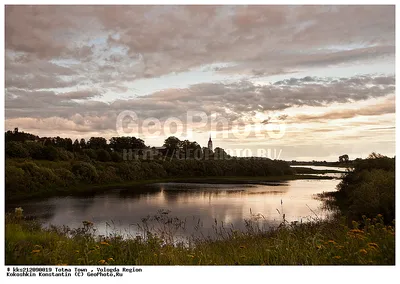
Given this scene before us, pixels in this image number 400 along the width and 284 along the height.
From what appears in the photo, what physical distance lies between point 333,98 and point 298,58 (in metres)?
0.94

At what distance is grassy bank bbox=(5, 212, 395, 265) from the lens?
5137mm

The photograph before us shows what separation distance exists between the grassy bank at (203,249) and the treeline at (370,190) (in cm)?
47

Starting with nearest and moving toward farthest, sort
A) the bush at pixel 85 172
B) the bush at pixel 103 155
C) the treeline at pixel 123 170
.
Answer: the treeline at pixel 123 170, the bush at pixel 85 172, the bush at pixel 103 155

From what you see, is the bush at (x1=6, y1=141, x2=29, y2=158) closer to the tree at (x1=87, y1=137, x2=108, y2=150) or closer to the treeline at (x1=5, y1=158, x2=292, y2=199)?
the treeline at (x1=5, y1=158, x2=292, y2=199)

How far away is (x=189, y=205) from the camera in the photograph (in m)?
7.33

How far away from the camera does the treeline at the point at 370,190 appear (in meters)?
6.04

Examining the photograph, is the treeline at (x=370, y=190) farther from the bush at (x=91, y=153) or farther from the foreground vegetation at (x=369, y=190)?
the bush at (x=91, y=153)

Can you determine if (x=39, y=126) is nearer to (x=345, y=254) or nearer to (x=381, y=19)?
(x=345, y=254)

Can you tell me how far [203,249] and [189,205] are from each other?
1.59 metres

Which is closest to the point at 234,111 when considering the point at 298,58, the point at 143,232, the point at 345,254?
the point at 298,58

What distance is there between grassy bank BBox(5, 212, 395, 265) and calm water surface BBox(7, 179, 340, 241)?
63cm
